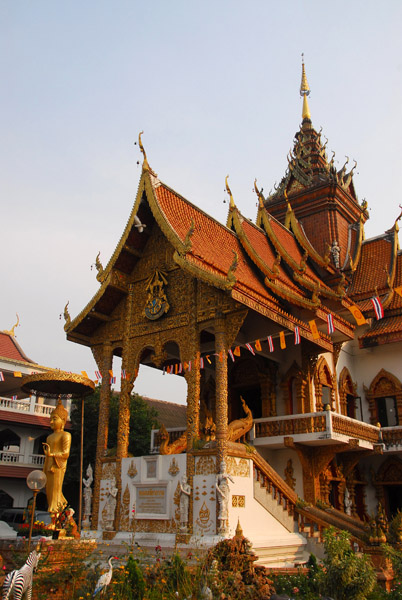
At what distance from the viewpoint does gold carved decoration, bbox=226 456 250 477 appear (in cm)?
973

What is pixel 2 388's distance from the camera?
2383 centimetres

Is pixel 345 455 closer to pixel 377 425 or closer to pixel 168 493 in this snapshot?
pixel 377 425

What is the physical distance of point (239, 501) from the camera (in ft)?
31.7

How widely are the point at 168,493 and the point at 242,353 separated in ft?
14.8

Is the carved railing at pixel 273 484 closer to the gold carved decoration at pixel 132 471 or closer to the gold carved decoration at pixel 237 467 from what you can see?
the gold carved decoration at pixel 237 467

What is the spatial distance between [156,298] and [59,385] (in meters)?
2.73

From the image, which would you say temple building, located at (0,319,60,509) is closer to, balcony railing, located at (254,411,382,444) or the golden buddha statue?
the golden buddha statue

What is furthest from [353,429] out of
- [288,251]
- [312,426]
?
[288,251]

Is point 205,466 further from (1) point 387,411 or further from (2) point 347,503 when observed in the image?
(1) point 387,411

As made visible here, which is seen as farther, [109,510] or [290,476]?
[290,476]

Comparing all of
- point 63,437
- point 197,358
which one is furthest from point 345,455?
point 63,437

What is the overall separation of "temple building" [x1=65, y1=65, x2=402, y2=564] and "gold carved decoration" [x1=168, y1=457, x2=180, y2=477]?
18mm

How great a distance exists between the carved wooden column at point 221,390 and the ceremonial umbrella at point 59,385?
263 centimetres

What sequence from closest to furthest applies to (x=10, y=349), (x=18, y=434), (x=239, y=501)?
1. (x=239, y=501)
2. (x=18, y=434)
3. (x=10, y=349)
